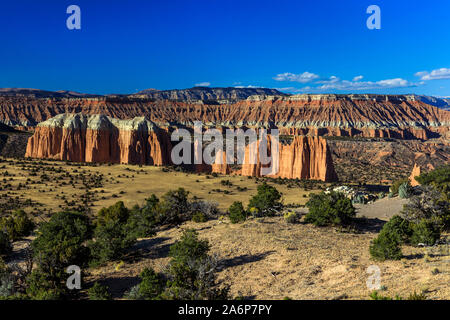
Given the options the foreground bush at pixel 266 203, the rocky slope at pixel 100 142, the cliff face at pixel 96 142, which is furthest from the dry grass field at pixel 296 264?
the cliff face at pixel 96 142

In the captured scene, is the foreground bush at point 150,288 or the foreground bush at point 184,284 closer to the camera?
the foreground bush at point 184,284

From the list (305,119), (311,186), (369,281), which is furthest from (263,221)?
(305,119)

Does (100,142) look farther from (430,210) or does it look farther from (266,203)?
(430,210)

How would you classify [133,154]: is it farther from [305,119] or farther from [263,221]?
[305,119]

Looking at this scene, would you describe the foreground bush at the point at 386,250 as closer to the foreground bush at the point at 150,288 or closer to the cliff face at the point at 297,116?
the foreground bush at the point at 150,288

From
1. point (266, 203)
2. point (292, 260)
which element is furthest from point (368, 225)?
point (292, 260)

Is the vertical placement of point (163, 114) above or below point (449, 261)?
above

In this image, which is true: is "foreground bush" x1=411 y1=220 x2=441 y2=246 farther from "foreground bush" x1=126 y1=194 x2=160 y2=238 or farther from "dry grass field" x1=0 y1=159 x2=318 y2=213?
"dry grass field" x1=0 y1=159 x2=318 y2=213
